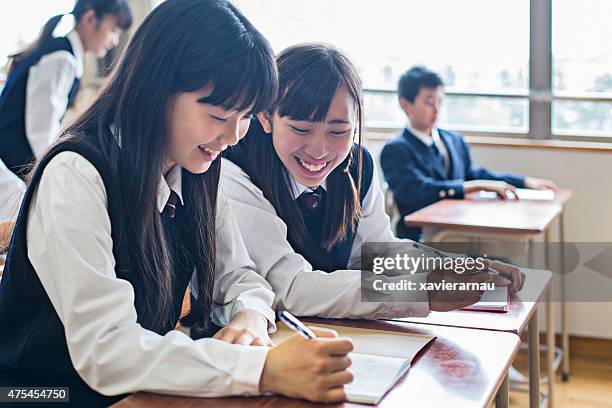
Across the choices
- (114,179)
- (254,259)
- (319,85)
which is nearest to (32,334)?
(114,179)

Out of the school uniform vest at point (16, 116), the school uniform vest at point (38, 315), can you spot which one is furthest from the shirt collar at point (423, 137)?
the school uniform vest at point (38, 315)

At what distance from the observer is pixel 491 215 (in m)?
3.15

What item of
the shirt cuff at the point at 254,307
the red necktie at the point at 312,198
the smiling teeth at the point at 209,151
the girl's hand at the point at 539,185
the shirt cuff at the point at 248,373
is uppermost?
the smiling teeth at the point at 209,151

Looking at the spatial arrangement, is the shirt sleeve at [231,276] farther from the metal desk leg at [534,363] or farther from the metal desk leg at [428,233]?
the metal desk leg at [428,233]

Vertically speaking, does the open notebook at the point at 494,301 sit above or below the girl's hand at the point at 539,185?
above

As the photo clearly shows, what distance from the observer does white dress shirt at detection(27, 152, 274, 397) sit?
1233mm

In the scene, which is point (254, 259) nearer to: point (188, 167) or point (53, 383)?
point (188, 167)

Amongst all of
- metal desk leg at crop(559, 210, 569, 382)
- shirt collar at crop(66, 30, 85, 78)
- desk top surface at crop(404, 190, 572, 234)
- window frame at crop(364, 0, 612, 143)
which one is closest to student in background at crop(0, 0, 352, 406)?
desk top surface at crop(404, 190, 572, 234)

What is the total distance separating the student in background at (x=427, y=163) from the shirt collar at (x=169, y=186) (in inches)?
82.5

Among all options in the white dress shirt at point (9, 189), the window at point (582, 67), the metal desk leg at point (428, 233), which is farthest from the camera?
the window at point (582, 67)

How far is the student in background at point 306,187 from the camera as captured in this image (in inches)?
65.9

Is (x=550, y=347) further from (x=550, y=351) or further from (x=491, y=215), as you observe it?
(x=491, y=215)

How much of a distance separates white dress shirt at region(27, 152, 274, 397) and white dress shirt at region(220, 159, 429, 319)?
15.7 inches

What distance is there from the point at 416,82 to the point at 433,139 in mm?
260
